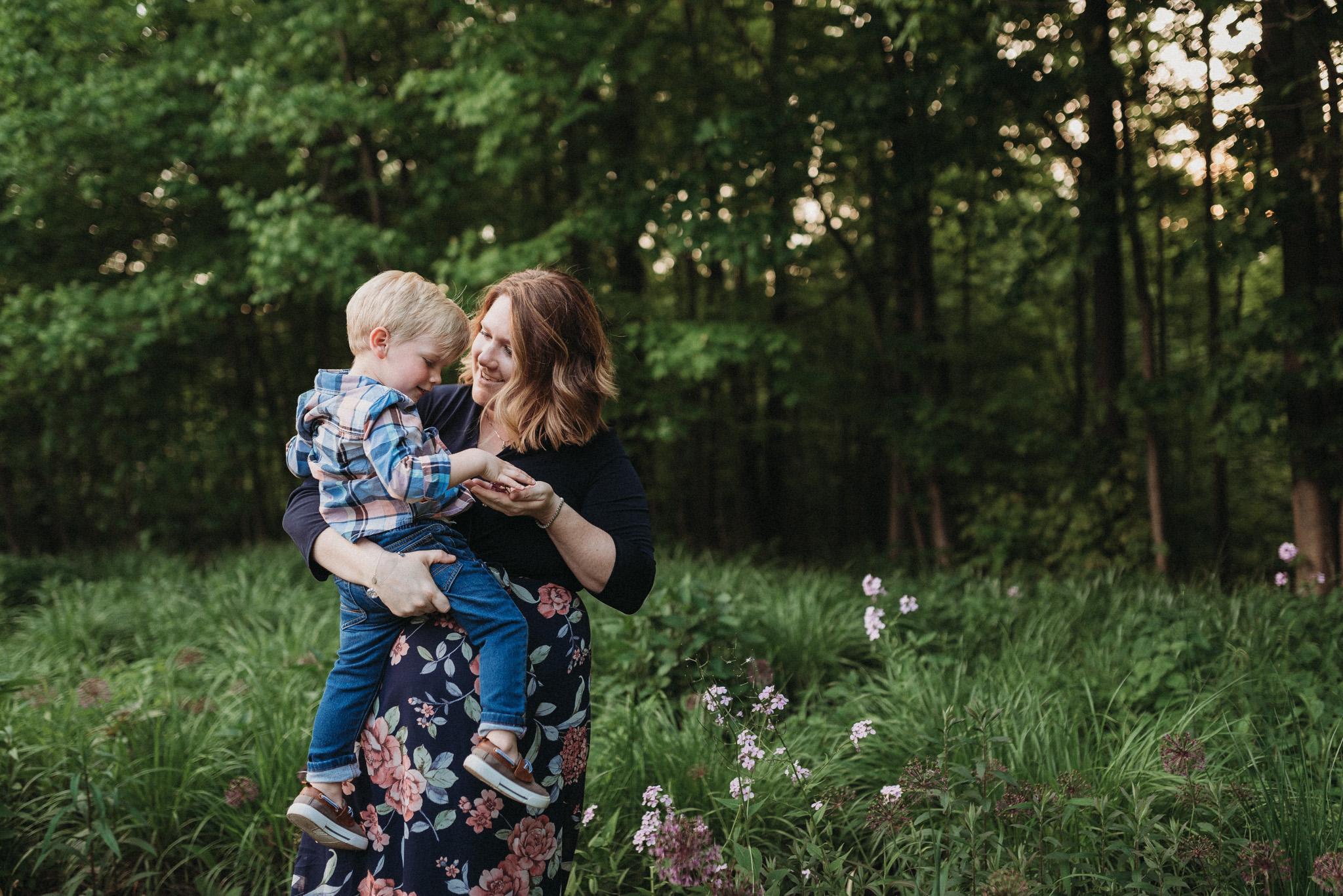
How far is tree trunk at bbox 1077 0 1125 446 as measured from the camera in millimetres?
5277

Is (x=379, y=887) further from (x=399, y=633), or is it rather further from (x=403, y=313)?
(x=403, y=313)

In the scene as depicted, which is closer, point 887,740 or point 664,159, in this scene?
point 887,740

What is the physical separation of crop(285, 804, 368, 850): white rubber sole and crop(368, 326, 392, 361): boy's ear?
90 centimetres

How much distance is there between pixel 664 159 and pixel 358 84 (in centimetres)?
282

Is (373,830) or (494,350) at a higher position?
(494,350)

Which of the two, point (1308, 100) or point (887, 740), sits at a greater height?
point (1308, 100)

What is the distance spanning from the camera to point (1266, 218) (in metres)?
4.13

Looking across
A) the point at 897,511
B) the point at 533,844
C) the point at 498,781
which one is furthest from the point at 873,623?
the point at 897,511

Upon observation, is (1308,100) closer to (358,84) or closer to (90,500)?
(358,84)

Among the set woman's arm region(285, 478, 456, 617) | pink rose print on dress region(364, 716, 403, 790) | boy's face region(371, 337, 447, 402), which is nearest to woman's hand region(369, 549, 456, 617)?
woman's arm region(285, 478, 456, 617)

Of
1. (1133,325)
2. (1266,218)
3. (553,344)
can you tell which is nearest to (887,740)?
(553,344)

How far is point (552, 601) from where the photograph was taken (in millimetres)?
Answer: 1698

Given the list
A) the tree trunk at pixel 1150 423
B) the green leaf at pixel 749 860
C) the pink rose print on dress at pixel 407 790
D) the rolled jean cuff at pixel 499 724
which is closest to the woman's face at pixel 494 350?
the rolled jean cuff at pixel 499 724

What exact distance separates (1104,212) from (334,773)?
19.1 feet
